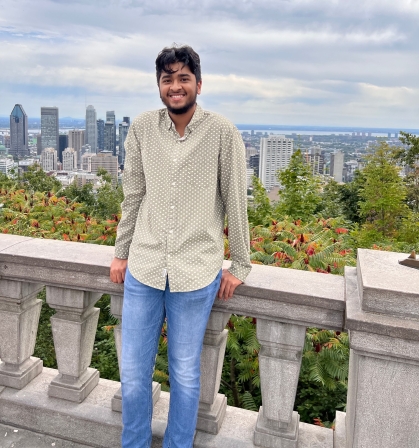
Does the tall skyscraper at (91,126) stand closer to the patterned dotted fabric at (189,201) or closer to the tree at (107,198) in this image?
the tree at (107,198)

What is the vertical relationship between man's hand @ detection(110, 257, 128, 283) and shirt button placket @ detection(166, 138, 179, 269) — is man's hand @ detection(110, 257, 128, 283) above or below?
below

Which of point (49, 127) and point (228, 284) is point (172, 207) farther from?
point (49, 127)

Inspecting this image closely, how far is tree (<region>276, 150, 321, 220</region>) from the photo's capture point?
9.51 meters

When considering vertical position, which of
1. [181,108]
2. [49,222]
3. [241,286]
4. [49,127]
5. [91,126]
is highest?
[91,126]

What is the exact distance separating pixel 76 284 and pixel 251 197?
758 centimetres

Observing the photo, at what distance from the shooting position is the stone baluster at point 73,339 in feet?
8.49

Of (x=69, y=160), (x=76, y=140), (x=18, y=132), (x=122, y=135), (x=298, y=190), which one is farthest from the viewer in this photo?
(x=76, y=140)

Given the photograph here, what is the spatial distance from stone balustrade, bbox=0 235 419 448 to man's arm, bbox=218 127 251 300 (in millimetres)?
75

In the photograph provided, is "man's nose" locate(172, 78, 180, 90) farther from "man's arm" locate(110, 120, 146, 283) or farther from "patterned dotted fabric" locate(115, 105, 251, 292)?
"man's arm" locate(110, 120, 146, 283)

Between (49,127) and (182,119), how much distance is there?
4659cm

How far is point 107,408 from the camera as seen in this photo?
8.97 ft

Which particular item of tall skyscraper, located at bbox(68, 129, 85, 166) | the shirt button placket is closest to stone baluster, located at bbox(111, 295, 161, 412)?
the shirt button placket

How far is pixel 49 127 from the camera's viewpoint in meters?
45.4

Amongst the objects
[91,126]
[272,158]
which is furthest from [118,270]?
[91,126]
